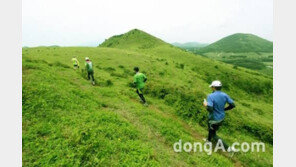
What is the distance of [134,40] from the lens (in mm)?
60000

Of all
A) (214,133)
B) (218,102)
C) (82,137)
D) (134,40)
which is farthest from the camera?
(134,40)

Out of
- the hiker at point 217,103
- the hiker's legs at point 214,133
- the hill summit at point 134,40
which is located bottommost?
the hiker's legs at point 214,133

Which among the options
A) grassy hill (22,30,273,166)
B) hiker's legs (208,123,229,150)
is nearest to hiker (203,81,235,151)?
hiker's legs (208,123,229,150)

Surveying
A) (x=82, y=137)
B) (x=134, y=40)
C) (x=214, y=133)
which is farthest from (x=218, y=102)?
(x=134, y=40)

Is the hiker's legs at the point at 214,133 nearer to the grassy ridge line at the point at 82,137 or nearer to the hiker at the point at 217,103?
the hiker at the point at 217,103

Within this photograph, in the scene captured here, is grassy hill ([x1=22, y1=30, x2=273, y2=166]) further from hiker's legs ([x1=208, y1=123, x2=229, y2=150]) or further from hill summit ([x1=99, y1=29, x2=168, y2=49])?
hill summit ([x1=99, y1=29, x2=168, y2=49])

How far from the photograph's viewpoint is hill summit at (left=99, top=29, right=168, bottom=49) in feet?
183

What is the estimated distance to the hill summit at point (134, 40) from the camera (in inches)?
2194

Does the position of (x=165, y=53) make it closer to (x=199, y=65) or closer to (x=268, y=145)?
(x=199, y=65)

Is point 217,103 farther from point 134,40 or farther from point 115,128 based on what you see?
point 134,40

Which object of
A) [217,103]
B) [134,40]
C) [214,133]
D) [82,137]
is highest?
[134,40]

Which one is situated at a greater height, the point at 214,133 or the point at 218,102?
the point at 218,102

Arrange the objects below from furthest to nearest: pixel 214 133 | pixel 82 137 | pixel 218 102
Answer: pixel 214 133
pixel 218 102
pixel 82 137

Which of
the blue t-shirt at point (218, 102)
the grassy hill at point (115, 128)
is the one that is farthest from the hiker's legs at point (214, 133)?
the grassy hill at point (115, 128)
